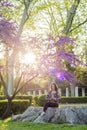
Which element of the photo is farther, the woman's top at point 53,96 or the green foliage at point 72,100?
the green foliage at point 72,100

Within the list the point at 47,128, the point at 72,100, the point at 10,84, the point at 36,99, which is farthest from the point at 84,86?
the point at 47,128

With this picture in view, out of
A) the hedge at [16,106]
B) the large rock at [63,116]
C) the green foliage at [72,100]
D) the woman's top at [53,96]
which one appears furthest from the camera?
the green foliage at [72,100]

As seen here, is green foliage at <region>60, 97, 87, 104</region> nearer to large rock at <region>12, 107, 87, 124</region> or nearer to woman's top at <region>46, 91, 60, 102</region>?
woman's top at <region>46, 91, 60, 102</region>

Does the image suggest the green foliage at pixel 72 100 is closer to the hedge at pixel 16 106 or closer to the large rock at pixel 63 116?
the hedge at pixel 16 106

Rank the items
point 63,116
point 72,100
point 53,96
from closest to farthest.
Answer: point 63,116, point 53,96, point 72,100

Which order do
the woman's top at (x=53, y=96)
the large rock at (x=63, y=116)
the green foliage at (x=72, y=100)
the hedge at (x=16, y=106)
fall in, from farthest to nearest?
the green foliage at (x=72, y=100) < the hedge at (x=16, y=106) < the woman's top at (x=53, y=96) < the large rock at (x=63, y=116)

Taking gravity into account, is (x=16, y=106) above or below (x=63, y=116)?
below

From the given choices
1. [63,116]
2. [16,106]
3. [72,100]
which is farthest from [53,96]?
[72,100]

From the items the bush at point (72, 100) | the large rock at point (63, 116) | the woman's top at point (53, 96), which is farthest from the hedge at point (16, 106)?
the bush at point (72, 100)

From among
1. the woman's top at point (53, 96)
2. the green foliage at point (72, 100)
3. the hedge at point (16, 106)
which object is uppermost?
the woman's top at point (53, 96)

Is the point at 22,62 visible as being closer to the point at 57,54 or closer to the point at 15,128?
the point at 57,54

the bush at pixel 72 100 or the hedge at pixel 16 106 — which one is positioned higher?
the hedge at pixel 16 106

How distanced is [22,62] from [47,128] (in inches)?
165

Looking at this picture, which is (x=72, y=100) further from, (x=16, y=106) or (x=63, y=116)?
(x=63, y=116)
